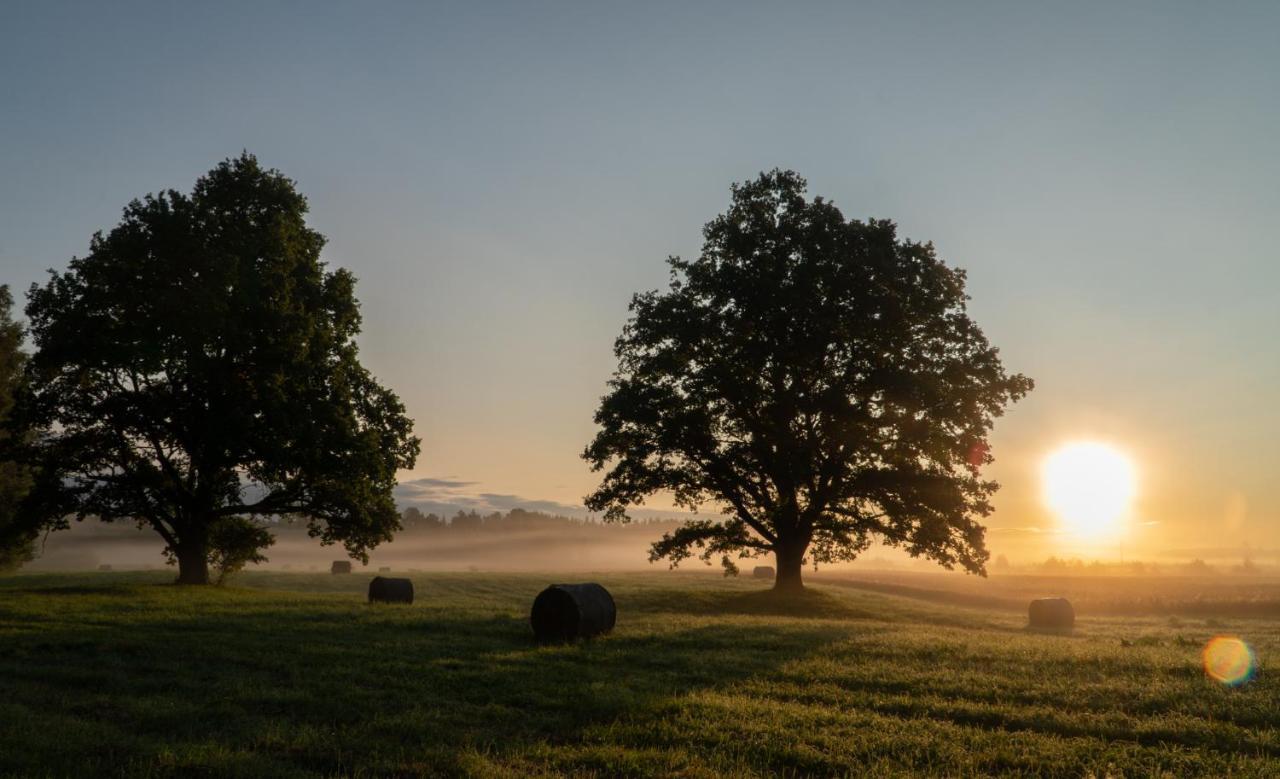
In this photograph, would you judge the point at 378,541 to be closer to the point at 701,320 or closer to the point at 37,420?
the point at 37,420

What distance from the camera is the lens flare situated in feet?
45.9

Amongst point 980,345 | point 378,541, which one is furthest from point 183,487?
point 980,345

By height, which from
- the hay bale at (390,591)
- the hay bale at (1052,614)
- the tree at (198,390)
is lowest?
the hay bale at (1052,614)

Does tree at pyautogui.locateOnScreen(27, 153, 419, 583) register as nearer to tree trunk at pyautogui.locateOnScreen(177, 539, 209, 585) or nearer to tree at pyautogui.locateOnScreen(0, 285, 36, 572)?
tree trunk at pyautogui.locateOnScreen(177, 539, 209, 585)

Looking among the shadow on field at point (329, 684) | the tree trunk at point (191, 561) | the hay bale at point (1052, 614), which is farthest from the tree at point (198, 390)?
the hay bale at point (1052, 614)

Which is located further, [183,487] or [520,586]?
[520,586]

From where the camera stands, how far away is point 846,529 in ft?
111

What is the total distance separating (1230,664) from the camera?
15.5 metres

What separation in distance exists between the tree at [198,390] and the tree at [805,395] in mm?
10917

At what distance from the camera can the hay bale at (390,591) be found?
1220 inches

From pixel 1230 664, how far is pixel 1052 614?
18269mm

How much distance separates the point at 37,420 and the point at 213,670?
22.6 metres

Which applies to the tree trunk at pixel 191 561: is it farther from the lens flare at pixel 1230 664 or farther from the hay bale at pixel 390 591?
the lens flare at pixel 1230 664

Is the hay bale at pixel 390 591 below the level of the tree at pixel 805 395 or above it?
below
